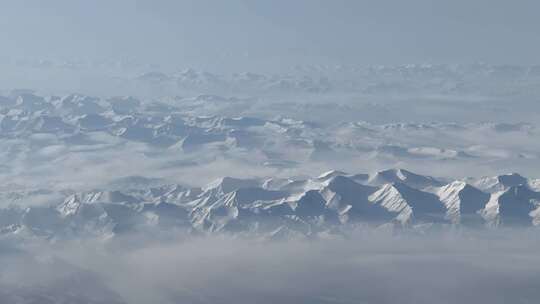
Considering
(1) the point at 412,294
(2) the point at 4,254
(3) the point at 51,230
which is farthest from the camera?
(3) the point at 51,230

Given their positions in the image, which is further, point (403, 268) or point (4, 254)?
point (4, 254)

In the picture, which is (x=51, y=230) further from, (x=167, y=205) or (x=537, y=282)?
(x=537, y=282)

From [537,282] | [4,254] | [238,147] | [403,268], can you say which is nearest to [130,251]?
[4,254]

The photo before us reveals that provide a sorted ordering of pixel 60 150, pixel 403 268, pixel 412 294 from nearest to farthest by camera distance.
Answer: pixel 412 294
pixel 403 268
pixel 60 150

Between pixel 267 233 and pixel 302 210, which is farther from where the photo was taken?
pixel 302 210

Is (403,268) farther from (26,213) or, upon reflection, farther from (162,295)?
(26,213)

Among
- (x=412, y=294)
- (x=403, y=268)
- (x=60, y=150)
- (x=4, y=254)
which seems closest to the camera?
(x=412, y=294)

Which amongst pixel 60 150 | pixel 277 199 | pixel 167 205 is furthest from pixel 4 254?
pixel 60 150

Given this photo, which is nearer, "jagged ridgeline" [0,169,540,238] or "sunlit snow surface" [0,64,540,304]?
"sunlit snow surface" [0,64,540,304]

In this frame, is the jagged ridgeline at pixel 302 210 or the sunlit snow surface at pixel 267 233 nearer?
the sunlit snow surface at pixel 267 233
